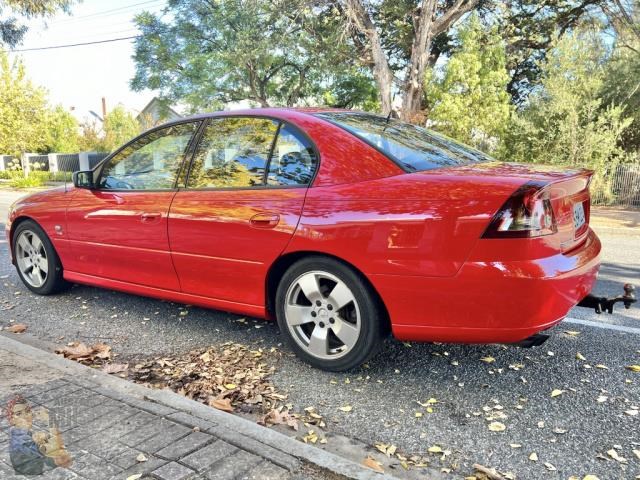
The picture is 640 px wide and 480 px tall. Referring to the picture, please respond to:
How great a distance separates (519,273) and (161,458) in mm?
1880

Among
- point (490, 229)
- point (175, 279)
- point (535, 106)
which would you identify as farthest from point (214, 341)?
point (535, 106)

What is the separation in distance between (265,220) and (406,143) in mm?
1055

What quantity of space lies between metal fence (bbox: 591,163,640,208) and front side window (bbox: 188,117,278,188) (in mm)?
12934

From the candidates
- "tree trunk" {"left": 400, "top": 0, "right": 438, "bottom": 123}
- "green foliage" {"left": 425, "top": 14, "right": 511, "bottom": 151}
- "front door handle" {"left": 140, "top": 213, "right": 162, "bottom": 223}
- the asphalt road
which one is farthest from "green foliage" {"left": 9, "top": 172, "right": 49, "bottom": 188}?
"front door handle" {"left": 140, "top": 213, "right": 162, "bottom": 223}

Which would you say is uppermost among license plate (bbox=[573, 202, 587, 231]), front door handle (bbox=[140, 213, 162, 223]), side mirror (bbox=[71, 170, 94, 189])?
side mirror (bbox=[71, 170, 94, 189])

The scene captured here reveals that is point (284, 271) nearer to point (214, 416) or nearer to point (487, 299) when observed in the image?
point (214, 416)

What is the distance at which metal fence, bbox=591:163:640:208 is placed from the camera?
1430 centimetres

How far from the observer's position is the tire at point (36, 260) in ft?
16.1

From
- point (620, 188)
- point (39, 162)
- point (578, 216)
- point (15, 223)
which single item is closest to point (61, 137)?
point (39, 162)

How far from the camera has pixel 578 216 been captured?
314 centimetres

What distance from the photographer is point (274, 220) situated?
334 cm

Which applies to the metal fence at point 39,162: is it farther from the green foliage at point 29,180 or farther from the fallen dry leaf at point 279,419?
the fallen dry leaf at point 279,419

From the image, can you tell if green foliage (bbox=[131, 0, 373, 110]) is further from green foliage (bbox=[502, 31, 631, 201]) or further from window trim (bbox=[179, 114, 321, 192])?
window trim (bbox=[179, 114, 321, 192])

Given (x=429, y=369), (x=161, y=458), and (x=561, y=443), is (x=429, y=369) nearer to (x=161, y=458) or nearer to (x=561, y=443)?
(x=561, y=443)
